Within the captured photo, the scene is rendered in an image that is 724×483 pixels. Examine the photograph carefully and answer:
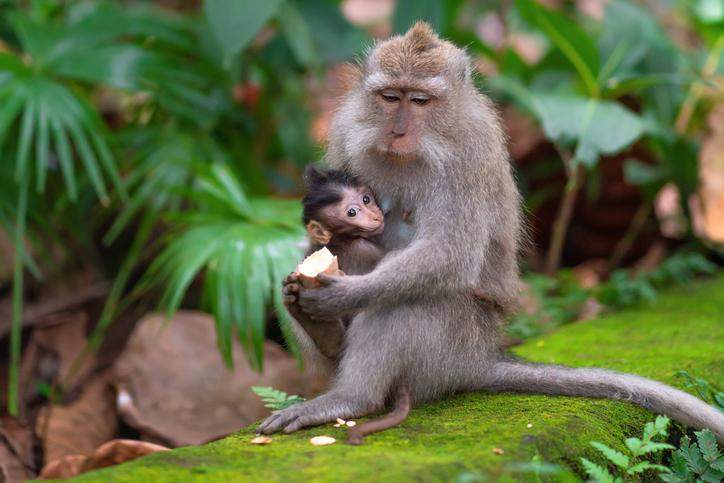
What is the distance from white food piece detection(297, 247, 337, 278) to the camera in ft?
13.6

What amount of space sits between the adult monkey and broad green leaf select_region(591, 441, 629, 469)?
26.9 inches

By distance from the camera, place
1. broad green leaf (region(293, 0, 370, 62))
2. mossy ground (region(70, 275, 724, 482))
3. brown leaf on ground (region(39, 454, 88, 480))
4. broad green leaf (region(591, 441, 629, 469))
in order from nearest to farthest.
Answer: mossy ground (region(70, 275, 724, 482)), broad green leaf (region(591, 441, 629, 469)), brown leaf on ground (region(39, 454, 88, 480)), broad green leaf (region(293, 0, 370, 62))

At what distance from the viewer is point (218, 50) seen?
7.51m

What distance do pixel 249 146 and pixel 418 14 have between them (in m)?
A: 2.01

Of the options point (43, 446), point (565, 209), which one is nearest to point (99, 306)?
point (43, 446)

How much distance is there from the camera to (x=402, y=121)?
4.32 meters

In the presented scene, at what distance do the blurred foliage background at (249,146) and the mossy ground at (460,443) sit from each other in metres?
1.59

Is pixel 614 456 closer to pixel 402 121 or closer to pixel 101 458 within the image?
pixel 402 121

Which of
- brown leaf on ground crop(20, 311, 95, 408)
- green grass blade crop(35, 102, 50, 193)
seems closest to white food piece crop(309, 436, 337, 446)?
green grass blade crop(35, 102, 50, 193)

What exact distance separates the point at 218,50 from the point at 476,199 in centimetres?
390

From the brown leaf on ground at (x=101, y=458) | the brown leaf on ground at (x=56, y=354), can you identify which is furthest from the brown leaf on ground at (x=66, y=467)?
the brown leaf on ground at (x=56, y=354)

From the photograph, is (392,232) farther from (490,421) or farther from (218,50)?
(218,50)

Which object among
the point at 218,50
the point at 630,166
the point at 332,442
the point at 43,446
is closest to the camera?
the point at 332,442

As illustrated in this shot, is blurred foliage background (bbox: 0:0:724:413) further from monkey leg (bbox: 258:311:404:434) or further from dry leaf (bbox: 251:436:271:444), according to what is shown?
dry leaf (bbox: 251:436:271:444)
